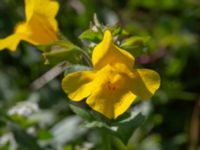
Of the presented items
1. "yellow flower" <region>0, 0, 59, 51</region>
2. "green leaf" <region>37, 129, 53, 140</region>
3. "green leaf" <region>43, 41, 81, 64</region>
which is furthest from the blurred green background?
"green leaf" <region>43, 41, 81, 64</region>

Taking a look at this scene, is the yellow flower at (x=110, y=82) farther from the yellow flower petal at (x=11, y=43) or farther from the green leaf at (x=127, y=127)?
the yellow flower petal at (x=11, y=43)

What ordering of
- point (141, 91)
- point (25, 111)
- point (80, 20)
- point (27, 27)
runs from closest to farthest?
1. point (141, 91)
2. point (27, 27)
3. point (25, 111)
4. point (80, 20)

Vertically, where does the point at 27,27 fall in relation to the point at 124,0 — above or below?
above

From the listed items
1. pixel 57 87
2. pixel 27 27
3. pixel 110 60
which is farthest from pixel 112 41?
pixel 57 87

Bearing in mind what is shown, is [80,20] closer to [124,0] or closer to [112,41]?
[124,0]

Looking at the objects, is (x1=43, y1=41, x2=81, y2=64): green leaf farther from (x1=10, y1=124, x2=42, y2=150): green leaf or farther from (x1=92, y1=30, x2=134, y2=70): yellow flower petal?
(x1=10, y1=124, x2=42, y2=150): green leaf

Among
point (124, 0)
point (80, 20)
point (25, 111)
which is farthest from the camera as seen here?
point (124, 0)
